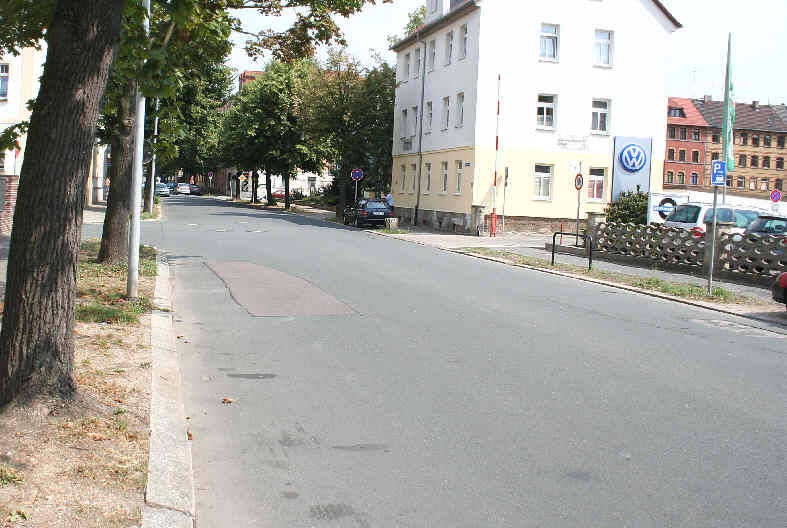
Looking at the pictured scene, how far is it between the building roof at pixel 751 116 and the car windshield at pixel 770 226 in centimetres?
8932

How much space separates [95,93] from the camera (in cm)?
509

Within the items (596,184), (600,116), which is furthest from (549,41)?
(596,184)

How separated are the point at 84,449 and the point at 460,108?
34046 mm

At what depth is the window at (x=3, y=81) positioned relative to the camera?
39781mm

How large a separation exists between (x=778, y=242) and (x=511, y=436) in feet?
42.5

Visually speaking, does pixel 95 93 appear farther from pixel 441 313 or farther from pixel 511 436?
pixel 441 313

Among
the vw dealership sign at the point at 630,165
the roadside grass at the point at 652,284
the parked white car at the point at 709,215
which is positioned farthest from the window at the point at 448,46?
the roadside grass at the point at 652,284

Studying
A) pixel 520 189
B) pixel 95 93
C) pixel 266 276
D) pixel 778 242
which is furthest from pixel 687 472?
pixel 520 189

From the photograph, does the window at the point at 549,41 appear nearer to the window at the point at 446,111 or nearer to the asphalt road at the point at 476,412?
the window at the point at 446,111

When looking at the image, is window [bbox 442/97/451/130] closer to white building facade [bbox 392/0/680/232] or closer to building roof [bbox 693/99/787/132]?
white building facade [bbox 392/0/680/232]

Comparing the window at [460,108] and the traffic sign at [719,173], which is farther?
the window at [460,108]

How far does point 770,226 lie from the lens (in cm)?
1948

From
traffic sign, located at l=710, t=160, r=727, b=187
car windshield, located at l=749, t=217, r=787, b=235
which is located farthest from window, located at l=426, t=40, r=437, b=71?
traffic sign, located at l=710, t=160, r=727, b=187

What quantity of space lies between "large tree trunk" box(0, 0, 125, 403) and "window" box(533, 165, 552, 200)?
3205 cm
